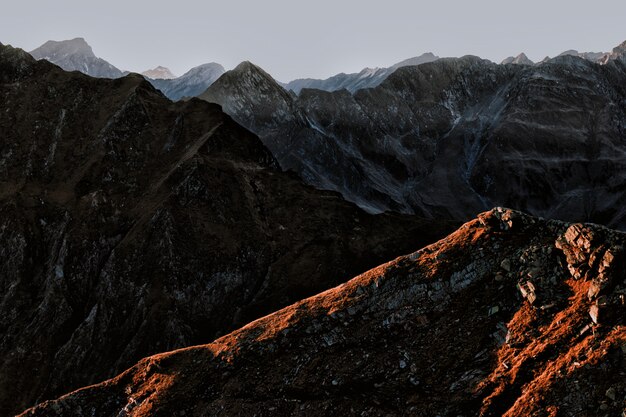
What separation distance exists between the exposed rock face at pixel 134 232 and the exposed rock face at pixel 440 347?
4721 cm

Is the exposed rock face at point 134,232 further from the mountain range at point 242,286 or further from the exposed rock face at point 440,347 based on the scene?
the exposed rock face at point 440,347

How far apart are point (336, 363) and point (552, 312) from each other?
15.3m

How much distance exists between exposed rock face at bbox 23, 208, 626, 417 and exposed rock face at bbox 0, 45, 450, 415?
47212 millimetres

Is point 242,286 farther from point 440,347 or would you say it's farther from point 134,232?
point 440,347

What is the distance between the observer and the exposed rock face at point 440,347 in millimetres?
29281

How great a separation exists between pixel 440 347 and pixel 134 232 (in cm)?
7851

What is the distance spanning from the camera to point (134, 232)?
9838 centimetres

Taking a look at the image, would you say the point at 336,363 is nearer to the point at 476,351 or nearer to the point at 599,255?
the point at 476,351

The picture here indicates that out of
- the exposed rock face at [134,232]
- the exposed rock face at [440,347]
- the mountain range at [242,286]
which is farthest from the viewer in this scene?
the exposed rock face at [134,232]

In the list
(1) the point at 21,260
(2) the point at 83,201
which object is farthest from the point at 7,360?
(2) the point at 83,201

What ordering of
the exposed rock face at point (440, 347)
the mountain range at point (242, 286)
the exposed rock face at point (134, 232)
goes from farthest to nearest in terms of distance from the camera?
the exposed rock face at point (134, 232), the mountain range at point (242, 286), the exposed rock face at point (440, 347)

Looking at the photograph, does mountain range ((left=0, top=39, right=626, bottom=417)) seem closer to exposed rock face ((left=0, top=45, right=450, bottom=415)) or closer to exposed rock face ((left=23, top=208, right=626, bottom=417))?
exposed rock face ((left=23, top=208, right=626, bottom=417))

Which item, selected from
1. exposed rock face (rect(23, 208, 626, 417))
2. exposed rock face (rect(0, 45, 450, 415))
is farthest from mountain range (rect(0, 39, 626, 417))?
exposed rock face (rect(0, 45, 450, 415))

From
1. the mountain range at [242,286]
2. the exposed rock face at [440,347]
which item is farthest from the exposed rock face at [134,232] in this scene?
the exposed rock face at [440,347]
